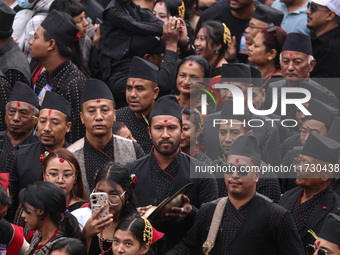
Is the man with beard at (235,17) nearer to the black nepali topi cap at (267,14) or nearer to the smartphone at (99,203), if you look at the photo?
the black nepali topi cap at (267,14)

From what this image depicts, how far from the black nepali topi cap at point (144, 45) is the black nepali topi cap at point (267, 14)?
1260mm

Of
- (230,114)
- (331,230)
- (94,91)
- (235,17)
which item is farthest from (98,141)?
(235,17)

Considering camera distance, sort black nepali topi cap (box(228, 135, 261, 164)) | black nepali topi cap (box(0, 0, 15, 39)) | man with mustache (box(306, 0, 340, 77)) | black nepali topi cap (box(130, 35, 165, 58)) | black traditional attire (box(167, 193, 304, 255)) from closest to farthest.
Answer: black traditional attire (box(167, 193, 304, 255))
black nepali topi cap (box(228, 135, 261, 164))
black nepali topi cap (box(0, 0, 15, 39))
black nepali topi cap (box(130, 35, 165, 58))
man with mustache (box(306, 0, 340, 77))

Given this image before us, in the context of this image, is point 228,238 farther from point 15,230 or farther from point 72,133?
point 72,133

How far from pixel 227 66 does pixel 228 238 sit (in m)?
2.45

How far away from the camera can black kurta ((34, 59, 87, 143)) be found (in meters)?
8.49

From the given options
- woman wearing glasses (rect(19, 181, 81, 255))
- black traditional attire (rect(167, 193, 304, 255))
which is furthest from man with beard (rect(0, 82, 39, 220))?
black traditional attire (rect(167, 193, 304, 255))

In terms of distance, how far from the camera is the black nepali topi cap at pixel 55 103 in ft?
26.2

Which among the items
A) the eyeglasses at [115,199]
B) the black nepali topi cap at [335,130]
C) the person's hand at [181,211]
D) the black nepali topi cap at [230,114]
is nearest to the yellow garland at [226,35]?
the black nepali topi cap at [230,114]

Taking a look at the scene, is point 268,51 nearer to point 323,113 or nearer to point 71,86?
point 323,113

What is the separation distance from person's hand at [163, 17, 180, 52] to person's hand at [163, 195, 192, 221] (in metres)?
2.42

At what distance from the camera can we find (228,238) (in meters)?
6.79

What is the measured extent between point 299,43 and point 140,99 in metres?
1.75

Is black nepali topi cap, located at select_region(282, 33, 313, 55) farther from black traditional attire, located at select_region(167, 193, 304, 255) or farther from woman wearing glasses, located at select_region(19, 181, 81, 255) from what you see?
woman wearing glasses, located at select_region(19, 181, 81, 255)
